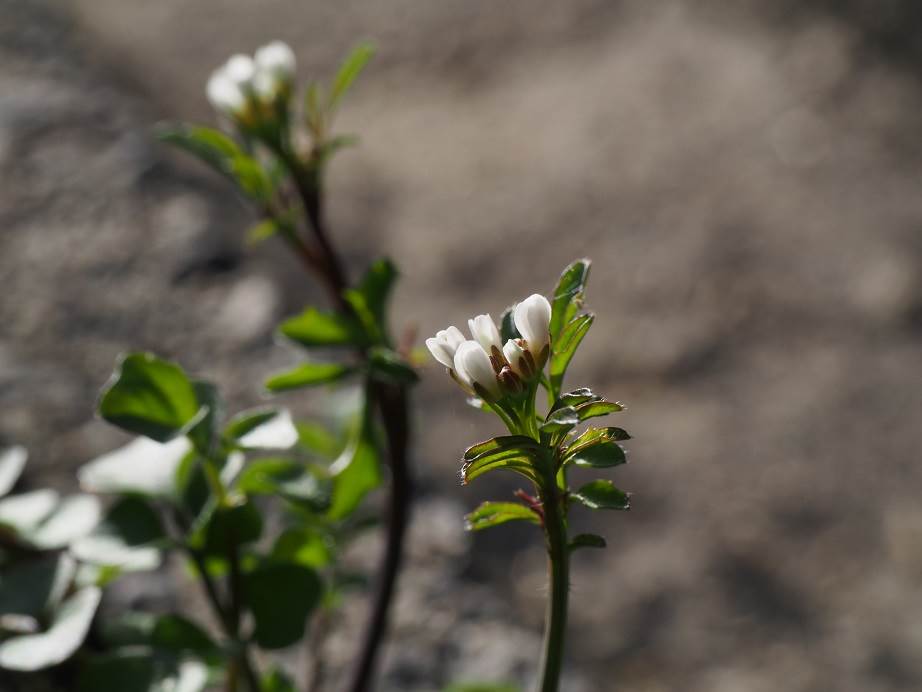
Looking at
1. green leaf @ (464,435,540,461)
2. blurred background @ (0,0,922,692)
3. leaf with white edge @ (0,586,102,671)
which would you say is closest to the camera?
green leaf @ (464,435,540,461)

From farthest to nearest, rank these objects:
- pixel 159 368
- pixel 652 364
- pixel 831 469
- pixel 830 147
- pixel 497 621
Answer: pixel 830 147, pixel 652 364, pixel 831 469, pixel 497 621, pixel 159 368

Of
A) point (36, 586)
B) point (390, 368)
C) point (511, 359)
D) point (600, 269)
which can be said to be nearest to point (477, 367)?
point (511, 359)

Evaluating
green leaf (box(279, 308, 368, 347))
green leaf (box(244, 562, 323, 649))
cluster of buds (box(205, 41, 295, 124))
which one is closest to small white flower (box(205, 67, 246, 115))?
cluster of buds (box(205, 41, 295, 124))

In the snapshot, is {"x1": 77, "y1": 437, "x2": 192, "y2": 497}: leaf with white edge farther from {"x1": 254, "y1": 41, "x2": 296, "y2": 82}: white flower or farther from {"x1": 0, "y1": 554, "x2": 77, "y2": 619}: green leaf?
{"x1": 254, "y1": 41, "x2": 296, "y2": 82}: white flower

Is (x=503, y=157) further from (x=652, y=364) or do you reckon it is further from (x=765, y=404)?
(x=765, y=404)

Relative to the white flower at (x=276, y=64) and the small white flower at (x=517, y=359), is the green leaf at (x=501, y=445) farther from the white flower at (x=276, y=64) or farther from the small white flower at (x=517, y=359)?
the white flower at (x=276, y=64)

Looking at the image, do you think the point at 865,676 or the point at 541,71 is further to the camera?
the point at 541,71

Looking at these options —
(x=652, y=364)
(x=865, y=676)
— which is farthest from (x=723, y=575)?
(x=652, y=364)

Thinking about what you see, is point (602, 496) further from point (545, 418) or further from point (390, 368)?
point (390, 368)
